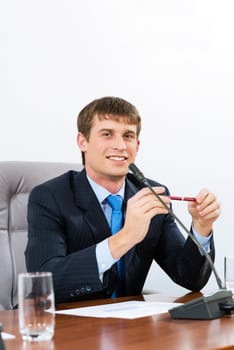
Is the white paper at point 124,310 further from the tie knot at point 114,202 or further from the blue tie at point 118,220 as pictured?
the tie knot at point 114,202

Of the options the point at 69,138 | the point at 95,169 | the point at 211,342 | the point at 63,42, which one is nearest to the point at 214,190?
the point at 69,138

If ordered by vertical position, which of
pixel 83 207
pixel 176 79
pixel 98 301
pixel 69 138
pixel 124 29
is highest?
pixel 124 29

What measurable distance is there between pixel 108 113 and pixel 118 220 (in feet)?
1.23

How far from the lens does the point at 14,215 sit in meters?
2.34

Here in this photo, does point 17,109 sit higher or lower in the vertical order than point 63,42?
lower

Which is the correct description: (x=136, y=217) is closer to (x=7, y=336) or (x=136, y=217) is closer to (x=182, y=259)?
(x=182, y=259)

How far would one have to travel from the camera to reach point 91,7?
302 cm

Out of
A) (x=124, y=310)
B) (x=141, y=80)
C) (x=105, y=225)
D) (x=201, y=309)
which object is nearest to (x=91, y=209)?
(x=105, y=225)

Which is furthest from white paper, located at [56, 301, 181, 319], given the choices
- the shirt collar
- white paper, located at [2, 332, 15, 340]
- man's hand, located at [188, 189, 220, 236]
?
the shirt collar

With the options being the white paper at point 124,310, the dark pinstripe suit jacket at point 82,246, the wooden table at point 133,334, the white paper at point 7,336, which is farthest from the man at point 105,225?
the white paper at point 7,336

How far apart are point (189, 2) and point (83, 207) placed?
5.52 ft

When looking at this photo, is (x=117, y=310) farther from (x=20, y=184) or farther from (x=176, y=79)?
(x=176, y=79)

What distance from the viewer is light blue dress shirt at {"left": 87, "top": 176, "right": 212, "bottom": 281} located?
185 cm

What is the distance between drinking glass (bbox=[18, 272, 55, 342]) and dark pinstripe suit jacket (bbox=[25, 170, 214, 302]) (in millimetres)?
632
